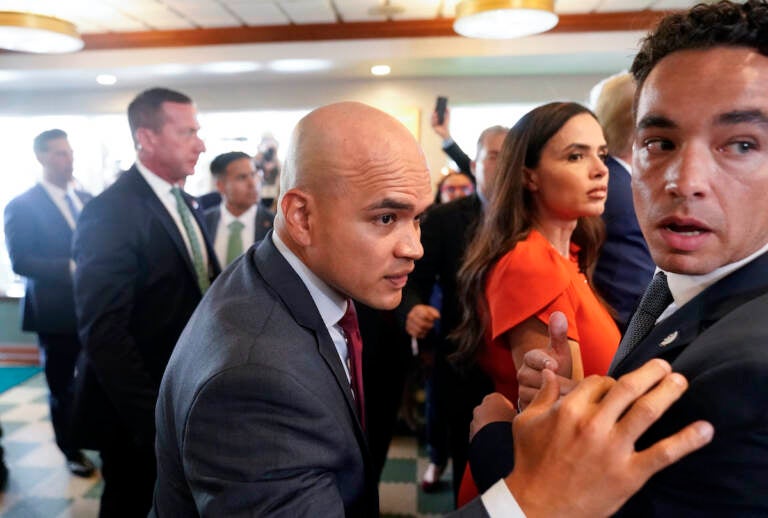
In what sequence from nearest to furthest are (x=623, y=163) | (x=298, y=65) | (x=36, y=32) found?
(x=623, y=163)
(x=36, y=32)
(x=298, y=65)

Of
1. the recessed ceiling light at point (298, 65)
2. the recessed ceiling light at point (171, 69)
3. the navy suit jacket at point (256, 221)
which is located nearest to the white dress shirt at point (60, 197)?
the navy suit jacket at point (256, 221)

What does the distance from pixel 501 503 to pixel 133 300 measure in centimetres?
A: 160

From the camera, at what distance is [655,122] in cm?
78

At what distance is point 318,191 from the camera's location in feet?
3.49

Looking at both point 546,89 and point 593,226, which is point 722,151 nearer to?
point 593,226

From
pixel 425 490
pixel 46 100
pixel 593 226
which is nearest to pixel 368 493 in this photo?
pixel 593 226

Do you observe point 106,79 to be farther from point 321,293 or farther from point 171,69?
point 321,293

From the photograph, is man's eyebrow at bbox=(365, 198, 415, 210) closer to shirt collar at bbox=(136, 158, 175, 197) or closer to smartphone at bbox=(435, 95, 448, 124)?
shirt collar at bbox=(136, 158, 175, 197)

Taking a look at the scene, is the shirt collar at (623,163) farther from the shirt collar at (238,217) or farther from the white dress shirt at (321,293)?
the shirt collar at (238,217)

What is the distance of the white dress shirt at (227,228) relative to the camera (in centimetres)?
352

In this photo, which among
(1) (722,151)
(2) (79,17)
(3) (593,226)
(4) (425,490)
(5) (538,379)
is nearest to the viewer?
(1) (722,151)

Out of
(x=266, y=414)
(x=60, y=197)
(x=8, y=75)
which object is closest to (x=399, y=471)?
(x=266, y=414)

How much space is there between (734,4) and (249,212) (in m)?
3.10

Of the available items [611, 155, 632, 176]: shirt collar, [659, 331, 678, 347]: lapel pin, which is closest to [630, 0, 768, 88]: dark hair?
[659, 331, 678, 347]: lapel pin
